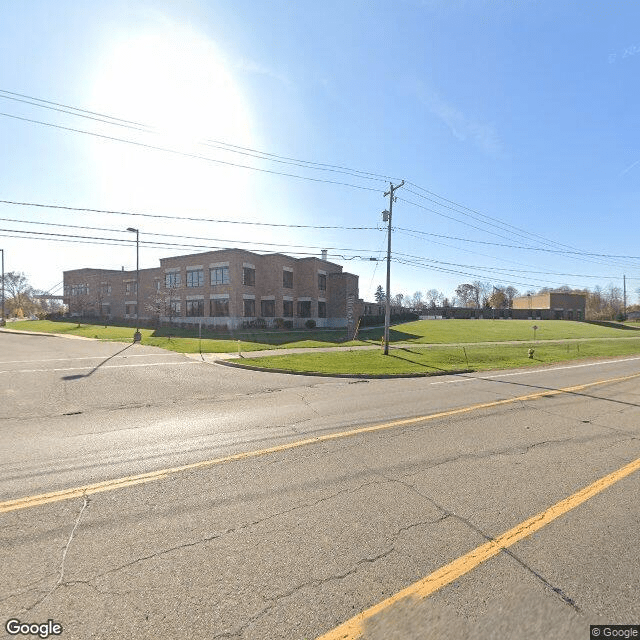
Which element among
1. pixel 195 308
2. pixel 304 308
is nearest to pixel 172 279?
pixel 195 308

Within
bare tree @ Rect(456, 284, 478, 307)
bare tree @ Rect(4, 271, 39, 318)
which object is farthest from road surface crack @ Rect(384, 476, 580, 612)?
bare tree @ Rect(456, 284, 478, 307)

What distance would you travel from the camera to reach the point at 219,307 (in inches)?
1604

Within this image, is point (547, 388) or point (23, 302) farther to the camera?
point (23, 302)

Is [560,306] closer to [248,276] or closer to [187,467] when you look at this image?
[248,276]

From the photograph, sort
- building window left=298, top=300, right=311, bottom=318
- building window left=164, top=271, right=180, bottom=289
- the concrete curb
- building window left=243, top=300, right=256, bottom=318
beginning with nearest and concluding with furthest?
the concrete curb < building window left=243, top=300, right=256, bottom=318 < building window left=164, top=271, right=180, bottom=289 < building window left=298, top=300, right=311, bottom=318

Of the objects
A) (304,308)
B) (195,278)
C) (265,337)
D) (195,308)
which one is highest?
(195,278)

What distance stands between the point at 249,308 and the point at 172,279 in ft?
41.2

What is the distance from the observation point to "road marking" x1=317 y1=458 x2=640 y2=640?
7.77ft

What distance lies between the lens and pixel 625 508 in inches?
157

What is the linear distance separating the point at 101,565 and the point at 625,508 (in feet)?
18.0

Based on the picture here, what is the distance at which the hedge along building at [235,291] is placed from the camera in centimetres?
4012

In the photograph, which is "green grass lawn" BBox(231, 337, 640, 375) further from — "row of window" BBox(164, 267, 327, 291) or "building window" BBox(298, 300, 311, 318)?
"building window" BBox(298, 300, 311, 318)

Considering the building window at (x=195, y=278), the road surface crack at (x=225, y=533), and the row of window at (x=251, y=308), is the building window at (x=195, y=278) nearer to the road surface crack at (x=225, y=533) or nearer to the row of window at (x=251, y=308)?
the row of window at (x=251, y=308)

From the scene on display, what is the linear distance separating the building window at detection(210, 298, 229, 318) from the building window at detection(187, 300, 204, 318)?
1.83 meters
